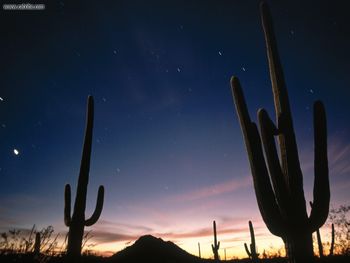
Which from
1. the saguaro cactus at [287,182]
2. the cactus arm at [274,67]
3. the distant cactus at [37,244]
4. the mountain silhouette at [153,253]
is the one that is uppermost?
the cactus arm at [274,67]

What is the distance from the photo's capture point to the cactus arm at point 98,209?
8.09 meters

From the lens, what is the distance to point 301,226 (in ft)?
12.5

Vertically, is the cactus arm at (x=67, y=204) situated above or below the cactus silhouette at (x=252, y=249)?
above

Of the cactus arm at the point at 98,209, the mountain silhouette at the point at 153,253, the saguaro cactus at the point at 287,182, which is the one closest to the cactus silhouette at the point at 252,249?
the mountain silhouette at the point at 153,253

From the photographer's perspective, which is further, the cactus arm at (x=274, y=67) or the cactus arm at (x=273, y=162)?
the cactus arm at (x=274, y=67)

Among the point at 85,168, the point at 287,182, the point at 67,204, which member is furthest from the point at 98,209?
the point at 287,182

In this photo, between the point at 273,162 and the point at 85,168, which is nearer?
the point at 273,162

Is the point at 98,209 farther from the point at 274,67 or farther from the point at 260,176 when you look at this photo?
the point at 274,67

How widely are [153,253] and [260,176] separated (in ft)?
61.5

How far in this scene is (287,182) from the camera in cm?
411

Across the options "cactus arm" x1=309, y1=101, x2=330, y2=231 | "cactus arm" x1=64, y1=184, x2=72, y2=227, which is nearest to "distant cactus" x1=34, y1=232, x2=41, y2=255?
"cactus arm" x1=309, y1=101, x2=330, y2=231

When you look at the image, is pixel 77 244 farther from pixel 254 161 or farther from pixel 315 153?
pixel 315 153

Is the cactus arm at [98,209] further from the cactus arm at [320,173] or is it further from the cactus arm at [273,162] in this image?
the cactus arm at [320,173]

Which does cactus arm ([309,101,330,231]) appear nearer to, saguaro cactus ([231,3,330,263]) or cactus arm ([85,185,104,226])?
saguaro cactus ([231,3,330,263])
